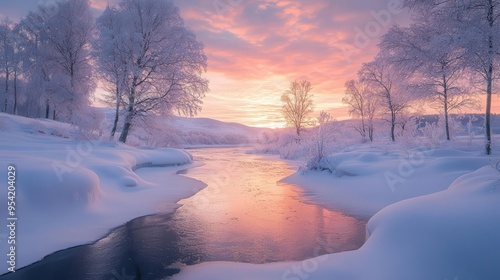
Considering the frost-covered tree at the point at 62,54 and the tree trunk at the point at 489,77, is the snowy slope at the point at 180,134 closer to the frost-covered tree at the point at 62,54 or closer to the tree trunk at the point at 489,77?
the frost-covered tree at the point at 62,54

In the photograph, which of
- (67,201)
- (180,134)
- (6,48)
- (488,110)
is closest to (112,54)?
(67,201)

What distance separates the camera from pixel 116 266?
140 inches

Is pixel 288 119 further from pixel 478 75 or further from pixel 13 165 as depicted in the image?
pixel 13 165

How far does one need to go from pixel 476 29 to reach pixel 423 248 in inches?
317

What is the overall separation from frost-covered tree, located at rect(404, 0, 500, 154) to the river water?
21.2 ft

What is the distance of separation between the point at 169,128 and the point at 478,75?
15.8 metres

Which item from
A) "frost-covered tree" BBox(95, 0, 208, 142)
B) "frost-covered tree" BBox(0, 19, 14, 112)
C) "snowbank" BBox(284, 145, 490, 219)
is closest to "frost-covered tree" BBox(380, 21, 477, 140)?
"snowbank" BBox(284, 145, 490, 219)

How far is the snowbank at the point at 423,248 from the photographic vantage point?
2523mm

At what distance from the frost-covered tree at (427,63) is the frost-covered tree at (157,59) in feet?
32.0

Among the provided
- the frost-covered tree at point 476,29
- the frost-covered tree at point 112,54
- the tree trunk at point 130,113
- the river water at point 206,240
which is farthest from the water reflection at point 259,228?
the frost-covered tree at point 112,54

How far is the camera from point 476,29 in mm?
7934

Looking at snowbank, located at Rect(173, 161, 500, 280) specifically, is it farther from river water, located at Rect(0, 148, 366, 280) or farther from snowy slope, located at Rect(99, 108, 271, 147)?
snowy slope, located at Rect(99, 108, 271, 147)

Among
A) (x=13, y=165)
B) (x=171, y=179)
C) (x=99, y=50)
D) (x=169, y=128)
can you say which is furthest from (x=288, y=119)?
(x=13, y=165)

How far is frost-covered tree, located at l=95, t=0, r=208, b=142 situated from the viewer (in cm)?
1484
